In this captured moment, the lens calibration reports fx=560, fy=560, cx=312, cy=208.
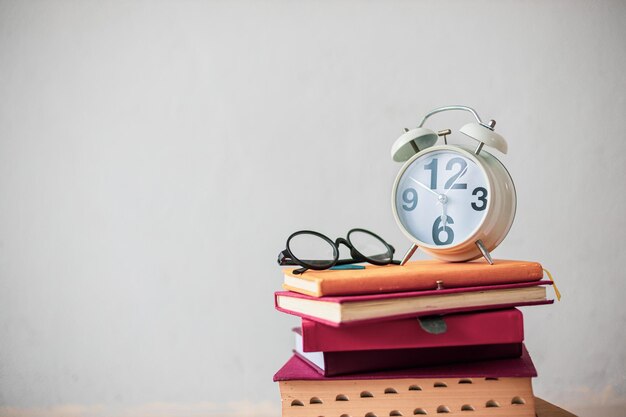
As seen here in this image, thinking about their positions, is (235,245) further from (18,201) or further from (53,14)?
(53,14)

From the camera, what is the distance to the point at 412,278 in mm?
779

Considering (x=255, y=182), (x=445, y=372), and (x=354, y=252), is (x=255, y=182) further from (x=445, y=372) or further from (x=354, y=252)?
(x=445, y=372)

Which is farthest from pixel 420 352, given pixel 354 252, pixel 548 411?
pixel 548 411

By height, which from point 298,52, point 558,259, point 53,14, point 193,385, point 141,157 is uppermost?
point 53,14

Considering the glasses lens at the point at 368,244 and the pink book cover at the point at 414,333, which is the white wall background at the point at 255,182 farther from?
the pink book cover at the point at 414,333

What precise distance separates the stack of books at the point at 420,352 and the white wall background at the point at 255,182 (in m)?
0.88

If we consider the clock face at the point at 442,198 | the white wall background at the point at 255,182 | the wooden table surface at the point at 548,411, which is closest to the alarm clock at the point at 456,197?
the clock face at the point at 442,198

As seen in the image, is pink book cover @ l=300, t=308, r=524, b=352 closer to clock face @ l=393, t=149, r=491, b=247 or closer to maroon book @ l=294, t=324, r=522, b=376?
maroon book @ l=294, t=324, r=522, b=376

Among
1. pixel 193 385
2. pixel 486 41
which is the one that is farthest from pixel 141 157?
pixel 486 41

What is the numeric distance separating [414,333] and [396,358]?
5cm

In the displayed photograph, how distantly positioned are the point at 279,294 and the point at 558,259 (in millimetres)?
1108

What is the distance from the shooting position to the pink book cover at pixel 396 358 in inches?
31.0

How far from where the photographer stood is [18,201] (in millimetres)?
1707

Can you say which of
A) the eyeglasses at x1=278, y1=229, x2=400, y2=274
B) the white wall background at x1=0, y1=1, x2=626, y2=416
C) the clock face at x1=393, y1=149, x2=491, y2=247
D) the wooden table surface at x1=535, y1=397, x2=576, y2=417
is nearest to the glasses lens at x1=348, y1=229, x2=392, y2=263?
the eyeglasses at x1=278, y1=229, x2=400, y2=274
